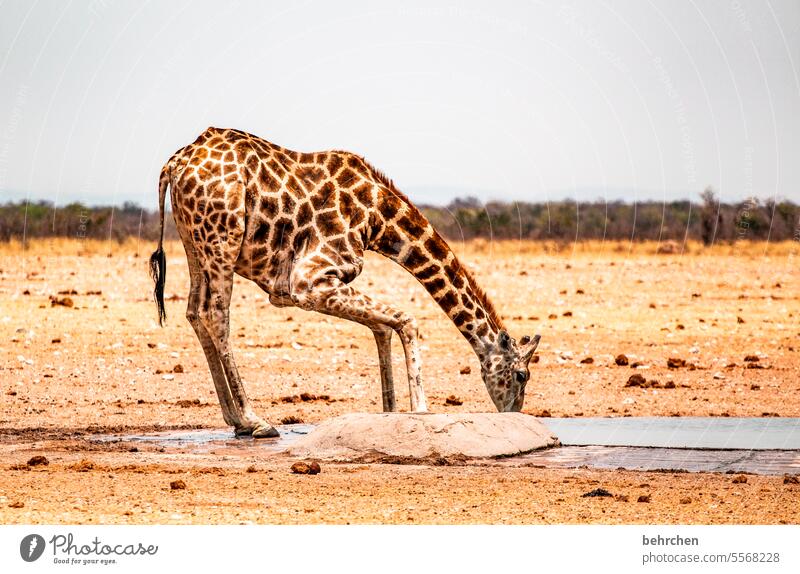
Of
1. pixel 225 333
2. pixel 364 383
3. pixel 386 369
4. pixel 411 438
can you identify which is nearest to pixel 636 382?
pixel 364 383

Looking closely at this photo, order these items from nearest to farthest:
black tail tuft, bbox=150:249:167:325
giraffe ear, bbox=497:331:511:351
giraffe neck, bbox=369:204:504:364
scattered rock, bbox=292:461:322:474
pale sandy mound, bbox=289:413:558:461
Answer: scattered rock, bbox=292:461:322:474 < pale sandy mound, bbox=289:413:558:461 < giraffe ear, bbox=497:331:511:351 < giraffe neck, bbox=369:204:504:364 < black tail tuft, bbox=150:249:167:325

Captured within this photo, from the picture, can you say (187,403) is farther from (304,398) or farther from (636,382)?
(636,382)

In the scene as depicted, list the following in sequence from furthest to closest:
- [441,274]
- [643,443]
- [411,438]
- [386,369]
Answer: [441,274], [386,369], [643,443], [411,438]

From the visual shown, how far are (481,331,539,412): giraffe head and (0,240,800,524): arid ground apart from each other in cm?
175

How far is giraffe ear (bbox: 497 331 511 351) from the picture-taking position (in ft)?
48.3

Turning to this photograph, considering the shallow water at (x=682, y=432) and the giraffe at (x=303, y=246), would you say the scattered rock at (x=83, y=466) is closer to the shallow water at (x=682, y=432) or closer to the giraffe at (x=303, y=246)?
the giraffe at (x=303, y=246)

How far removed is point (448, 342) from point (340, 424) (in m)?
10.7

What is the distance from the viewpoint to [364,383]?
760 inches

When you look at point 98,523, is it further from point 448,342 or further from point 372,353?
point 448,342

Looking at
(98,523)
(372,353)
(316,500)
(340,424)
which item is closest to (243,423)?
(340,424)

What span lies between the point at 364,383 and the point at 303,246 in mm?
4989

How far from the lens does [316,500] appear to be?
36.0 ft

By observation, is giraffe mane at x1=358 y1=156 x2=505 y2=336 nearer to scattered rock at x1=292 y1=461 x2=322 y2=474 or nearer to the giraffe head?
the giraffe head

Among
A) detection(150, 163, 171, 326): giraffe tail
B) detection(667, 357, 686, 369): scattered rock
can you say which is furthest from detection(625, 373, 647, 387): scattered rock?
detection(150, 163, 171, 326): giraffe tail
